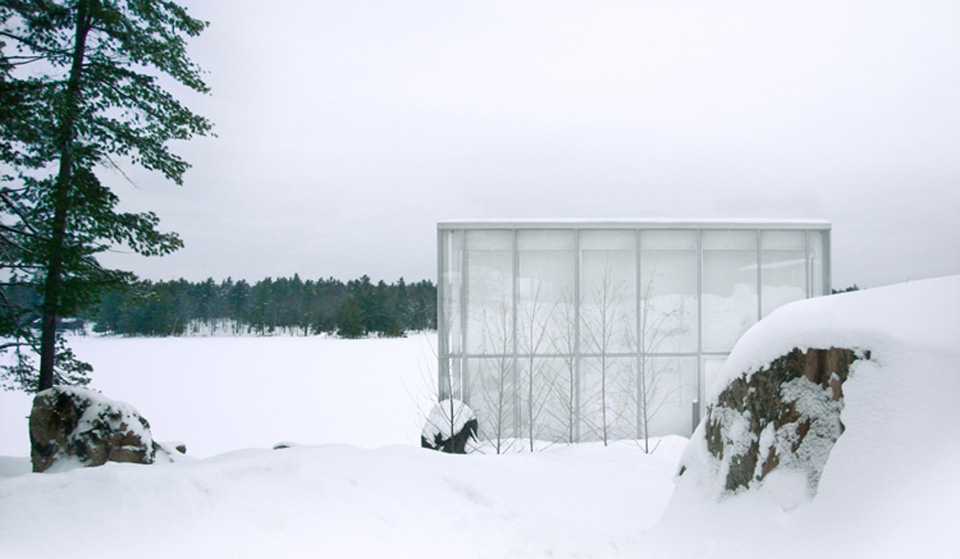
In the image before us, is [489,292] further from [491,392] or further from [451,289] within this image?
[491,392]

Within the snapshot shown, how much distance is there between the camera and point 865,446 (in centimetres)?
333

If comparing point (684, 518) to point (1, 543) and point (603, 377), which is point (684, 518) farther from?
point (603, 377)

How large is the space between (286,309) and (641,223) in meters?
49.8

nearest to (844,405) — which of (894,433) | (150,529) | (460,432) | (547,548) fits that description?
(894,433)

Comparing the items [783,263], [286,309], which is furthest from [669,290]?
[286,309]

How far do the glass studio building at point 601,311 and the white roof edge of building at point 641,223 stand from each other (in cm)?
3

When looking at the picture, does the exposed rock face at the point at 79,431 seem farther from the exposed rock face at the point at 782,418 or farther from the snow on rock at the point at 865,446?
the exposed rock face at the point at 782,418

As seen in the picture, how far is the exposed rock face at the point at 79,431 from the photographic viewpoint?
299 inches

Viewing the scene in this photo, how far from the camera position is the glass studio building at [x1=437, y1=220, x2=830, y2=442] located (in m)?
10.8

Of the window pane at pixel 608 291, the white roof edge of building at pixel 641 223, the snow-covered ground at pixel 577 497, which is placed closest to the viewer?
the snow-covered ground at pixel 577 497

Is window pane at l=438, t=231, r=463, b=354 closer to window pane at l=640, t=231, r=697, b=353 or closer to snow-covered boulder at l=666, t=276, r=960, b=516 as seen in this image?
window pane at l=640, t=231, r=697, b=353

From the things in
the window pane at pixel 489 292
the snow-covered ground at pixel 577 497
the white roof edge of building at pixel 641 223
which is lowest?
the snow-covered ground at pixel 577 497

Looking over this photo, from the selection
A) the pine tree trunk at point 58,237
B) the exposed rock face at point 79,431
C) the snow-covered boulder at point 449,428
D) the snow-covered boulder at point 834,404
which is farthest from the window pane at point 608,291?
the pine tree trunk at point 58,237

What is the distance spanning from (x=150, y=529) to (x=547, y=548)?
3175mm
